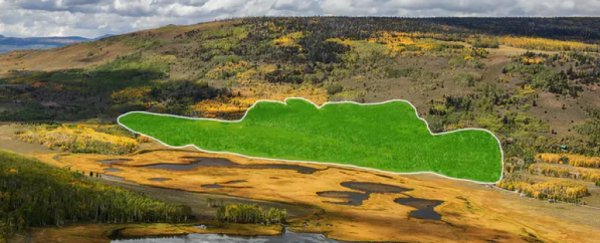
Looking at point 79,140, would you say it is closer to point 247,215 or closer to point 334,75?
point 247,215

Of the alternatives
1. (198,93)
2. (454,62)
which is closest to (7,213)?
(198,93)

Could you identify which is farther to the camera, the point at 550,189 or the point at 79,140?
the point at 79,140

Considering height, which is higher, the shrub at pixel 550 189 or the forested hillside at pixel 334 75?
the forested hillside at pixel 334 75

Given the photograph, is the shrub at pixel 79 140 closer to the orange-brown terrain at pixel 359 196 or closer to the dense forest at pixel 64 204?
the orange-brown terrain at pixel 359 196

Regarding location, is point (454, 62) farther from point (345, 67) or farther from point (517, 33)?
point (517, 33)

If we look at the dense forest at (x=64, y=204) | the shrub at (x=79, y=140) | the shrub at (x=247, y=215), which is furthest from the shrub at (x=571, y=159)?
the dense forest at (x=64, y=204)

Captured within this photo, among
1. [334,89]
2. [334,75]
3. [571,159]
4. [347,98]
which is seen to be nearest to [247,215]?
[571,159]

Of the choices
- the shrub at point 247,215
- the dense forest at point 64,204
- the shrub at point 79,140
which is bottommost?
the shrub at point 79,140

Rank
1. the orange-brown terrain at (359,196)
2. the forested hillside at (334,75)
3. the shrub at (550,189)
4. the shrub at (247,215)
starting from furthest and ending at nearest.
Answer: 1. the forested hillside at (334,75)
2. the shrub at (550,189)
3. the orange-brown terrain at (359,196)
4. the shrub at (247,215)

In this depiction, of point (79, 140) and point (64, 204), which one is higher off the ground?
point (64, 204)
